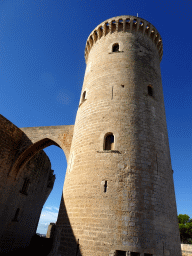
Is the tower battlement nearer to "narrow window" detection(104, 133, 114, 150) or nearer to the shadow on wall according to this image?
"narrow window" detection(104, 133, 114, 150)

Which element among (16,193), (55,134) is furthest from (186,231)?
(55,134)

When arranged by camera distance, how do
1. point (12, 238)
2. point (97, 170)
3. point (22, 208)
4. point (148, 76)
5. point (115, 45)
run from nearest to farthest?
point (97, 170), point (148, 76), point (115, 45), point (12, 238), point (22, 208)

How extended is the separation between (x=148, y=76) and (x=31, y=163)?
10.9 metres

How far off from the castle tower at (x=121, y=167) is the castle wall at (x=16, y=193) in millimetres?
5777

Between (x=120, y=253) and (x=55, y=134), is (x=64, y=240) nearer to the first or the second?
(x=120, y=253)

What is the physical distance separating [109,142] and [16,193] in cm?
905

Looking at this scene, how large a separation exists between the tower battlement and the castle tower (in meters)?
1.01

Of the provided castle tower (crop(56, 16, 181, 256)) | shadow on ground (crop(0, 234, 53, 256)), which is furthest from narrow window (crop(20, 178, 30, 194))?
castle tower (crop(56, 16, 181, 256))

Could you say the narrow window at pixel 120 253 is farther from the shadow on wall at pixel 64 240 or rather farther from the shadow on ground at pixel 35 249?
the shadow on ground at pixel 35 249

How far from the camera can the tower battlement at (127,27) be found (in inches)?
459

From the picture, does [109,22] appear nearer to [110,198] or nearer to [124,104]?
[124,104]

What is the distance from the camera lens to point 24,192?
14.2 m

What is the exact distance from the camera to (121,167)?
23.3 ft

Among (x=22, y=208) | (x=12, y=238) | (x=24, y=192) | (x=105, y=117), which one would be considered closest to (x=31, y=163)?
(x=24, y=192)
